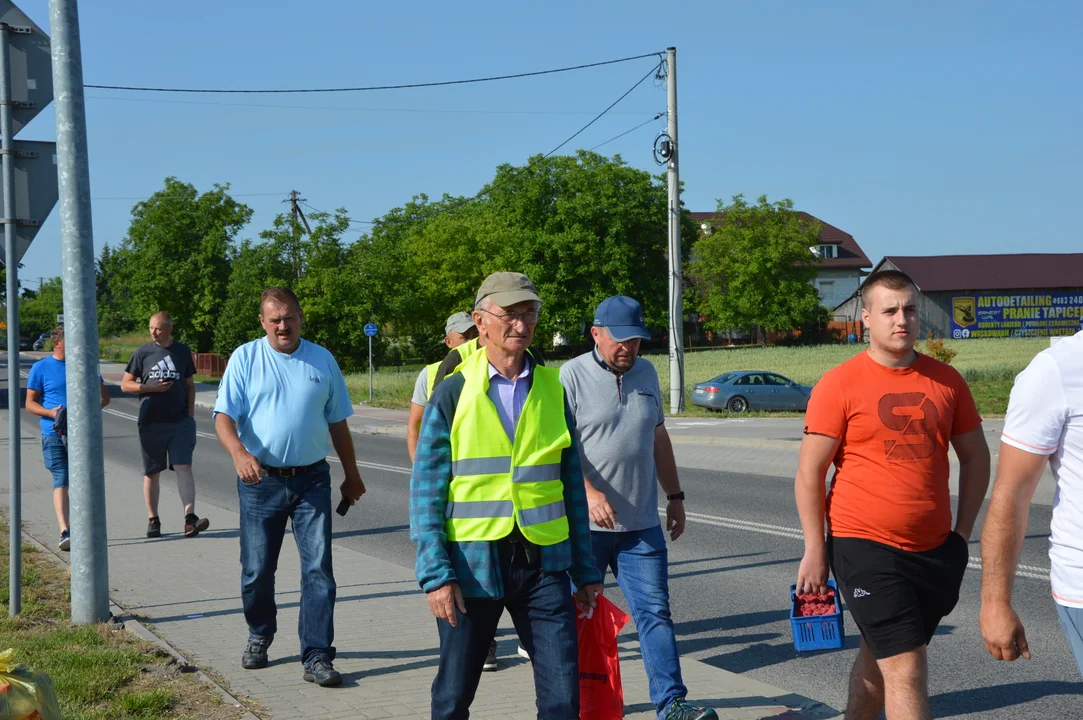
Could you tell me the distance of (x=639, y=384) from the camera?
522cm

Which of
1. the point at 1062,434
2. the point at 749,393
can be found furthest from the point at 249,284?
the point at 1062,434

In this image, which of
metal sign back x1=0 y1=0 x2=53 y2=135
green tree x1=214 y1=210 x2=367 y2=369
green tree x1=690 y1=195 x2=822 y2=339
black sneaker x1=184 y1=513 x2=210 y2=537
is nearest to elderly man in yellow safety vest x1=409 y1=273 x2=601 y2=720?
metal sign back x1=0 y1=0 x2=53 y2=135

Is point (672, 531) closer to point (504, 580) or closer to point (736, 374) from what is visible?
point (504, 580)

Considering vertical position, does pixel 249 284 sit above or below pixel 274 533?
above

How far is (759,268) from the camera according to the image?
8288cm

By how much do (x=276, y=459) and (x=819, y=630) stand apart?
2.78m

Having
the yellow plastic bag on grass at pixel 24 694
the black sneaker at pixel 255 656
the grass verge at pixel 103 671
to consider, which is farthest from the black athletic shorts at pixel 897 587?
the black sneaker at pixel 255 656

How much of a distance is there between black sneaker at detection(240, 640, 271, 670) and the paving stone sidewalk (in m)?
0.05

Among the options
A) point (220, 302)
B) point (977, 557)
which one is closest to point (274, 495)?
point (977, 557)

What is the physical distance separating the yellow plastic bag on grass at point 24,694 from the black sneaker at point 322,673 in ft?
5.21

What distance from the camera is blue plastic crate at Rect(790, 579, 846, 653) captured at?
13.5 ft

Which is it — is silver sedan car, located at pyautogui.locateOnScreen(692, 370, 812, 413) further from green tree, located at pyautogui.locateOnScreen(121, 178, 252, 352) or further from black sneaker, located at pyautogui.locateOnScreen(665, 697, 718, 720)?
green tree, located at pyautogui.locateOnScreen(121, 178, 252, 352)

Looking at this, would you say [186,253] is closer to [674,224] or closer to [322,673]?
[674,224]

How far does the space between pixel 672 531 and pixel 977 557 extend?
179 inches
